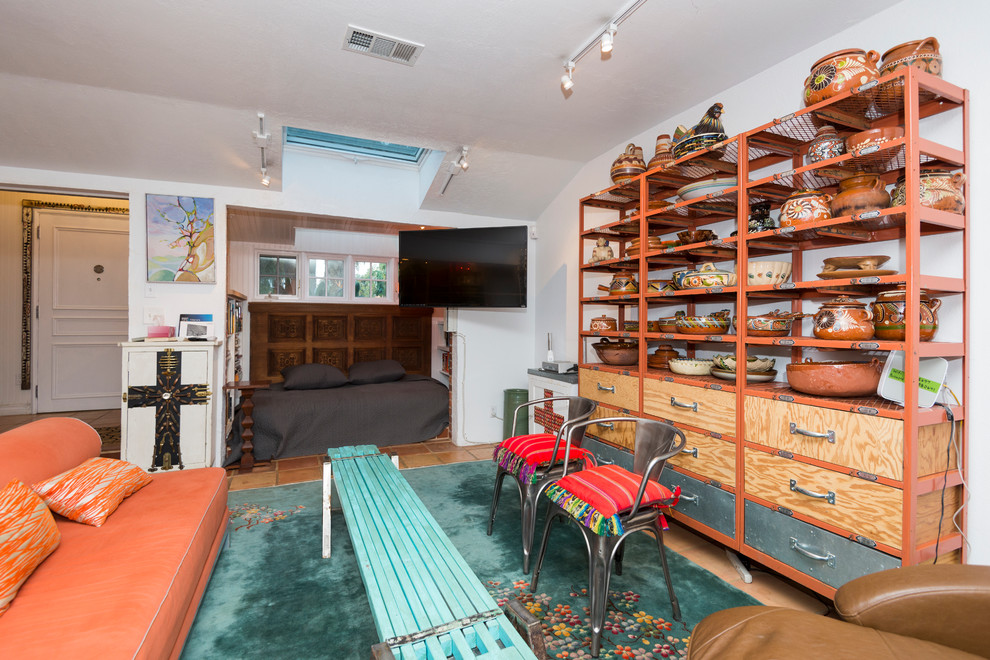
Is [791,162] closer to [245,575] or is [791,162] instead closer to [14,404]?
[245,575]

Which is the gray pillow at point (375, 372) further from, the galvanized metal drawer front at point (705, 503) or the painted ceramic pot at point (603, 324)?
the galvanized metal drawer front at point (705, 503)

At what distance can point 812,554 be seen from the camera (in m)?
1.88

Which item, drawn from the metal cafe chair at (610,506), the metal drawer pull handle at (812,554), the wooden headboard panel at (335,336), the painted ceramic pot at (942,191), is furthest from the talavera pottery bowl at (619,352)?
the wooden headboard panel at (335,336)

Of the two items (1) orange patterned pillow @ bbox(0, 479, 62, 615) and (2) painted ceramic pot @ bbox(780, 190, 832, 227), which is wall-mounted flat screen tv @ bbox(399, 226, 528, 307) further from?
(1) orange patterned pillow @ bbox(0, 479, 62, 615)

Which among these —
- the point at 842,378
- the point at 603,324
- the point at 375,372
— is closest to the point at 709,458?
the point at 842,378

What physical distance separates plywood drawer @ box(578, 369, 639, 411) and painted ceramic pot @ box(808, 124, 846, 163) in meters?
1.47

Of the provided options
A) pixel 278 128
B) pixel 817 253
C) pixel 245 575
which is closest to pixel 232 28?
pixel 278 128

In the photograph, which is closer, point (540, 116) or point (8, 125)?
point (8, 125)

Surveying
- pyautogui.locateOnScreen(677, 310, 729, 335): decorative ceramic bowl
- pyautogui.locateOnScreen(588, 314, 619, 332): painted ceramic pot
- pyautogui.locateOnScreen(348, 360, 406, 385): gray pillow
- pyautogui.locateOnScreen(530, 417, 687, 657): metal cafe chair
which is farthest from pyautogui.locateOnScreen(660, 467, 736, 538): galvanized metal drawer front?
pyautogui.locateOnScreen(348, 360, 406, 385): gray pillow

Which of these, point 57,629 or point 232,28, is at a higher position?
point 232,28

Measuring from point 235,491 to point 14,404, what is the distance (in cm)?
446

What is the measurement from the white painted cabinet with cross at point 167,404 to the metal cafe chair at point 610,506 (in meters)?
2.94

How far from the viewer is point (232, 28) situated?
224 cm

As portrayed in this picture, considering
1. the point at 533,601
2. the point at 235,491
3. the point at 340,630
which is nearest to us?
the point at 340,630
